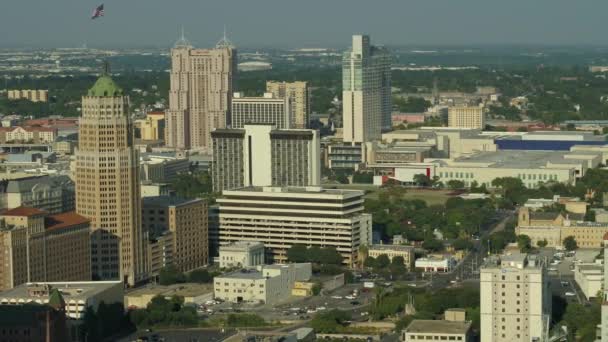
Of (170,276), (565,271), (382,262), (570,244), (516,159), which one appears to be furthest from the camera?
(516,159)

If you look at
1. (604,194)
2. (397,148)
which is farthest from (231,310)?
(397,148)

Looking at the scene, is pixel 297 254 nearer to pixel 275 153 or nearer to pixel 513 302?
pixel 275 153

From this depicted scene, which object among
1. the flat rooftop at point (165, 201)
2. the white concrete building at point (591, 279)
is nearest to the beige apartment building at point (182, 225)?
the flat rooftop at point (165, 201)

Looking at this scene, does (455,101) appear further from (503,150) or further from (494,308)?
(494,308)

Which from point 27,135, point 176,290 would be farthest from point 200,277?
point 27,135

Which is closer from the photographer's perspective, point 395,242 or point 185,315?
point 185,315

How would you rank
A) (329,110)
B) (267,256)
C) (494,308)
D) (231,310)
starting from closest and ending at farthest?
(494,308)
(231,310)
(267,256)
(329,110)

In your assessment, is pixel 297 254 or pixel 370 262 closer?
pixel 370 262

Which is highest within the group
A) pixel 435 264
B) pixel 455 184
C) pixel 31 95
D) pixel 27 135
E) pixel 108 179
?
pixel 31 95

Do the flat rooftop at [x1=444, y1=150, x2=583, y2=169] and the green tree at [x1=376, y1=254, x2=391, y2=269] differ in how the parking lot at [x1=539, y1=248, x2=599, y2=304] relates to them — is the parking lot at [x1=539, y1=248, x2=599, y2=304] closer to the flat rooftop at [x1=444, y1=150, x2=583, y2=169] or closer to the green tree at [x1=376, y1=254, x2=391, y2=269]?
the green tree at [x1=376, y1=254, x2=391, y2=269]
